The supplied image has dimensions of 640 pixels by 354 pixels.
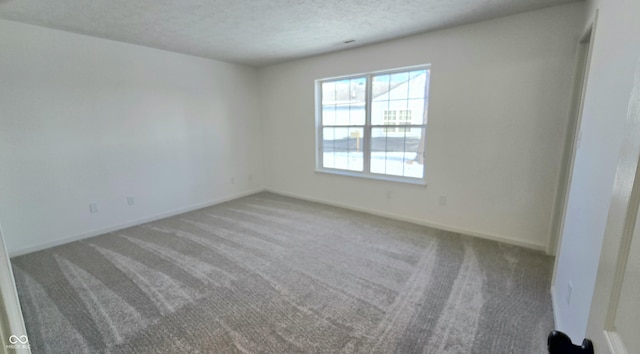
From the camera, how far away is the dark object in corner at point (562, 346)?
551mm

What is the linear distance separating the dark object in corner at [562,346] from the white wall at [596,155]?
2.84 feet

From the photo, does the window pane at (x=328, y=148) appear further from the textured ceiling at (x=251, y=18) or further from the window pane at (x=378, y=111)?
the textured ceiling at (x=251, y=18)

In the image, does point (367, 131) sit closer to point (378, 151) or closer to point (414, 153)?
point (378, 151)

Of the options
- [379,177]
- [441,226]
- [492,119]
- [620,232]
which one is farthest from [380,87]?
[620,232]

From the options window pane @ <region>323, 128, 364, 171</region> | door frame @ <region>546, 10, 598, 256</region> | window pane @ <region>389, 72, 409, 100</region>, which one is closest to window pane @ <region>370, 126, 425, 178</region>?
window pane @ <region>323, 128, 364, 171</region>

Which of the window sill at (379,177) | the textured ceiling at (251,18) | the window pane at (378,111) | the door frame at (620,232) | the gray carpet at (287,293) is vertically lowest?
the gray carpet at (287,293)

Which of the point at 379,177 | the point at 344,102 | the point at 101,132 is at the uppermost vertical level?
the point at 344,102

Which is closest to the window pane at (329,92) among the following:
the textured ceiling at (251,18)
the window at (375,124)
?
the window at (375,124)

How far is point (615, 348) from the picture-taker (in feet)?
1.64

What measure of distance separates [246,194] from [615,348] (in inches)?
204

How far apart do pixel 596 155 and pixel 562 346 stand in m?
1.46

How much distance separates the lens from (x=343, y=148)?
4551mm

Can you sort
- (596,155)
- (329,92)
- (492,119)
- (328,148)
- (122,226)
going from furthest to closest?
(328,148) < (329,92) < (122,226) < (492,119) < (596,155)

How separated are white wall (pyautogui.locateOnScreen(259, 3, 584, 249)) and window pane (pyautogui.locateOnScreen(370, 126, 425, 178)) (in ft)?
0.62
